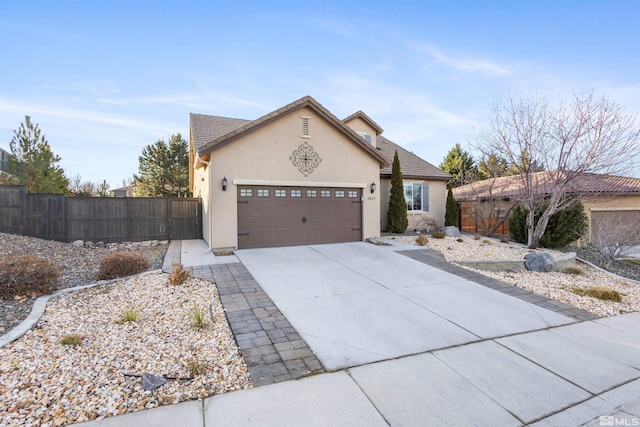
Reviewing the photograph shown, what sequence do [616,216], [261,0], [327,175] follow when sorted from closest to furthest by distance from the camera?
[261,0] → [327,175] → [616,216]

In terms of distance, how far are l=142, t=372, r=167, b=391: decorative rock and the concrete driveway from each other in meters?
1.72

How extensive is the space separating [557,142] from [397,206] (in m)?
6.34

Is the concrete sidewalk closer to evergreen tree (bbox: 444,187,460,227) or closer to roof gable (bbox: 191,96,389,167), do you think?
roof gable (bbox: 191,96,389,167)

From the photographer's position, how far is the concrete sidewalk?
109 inches

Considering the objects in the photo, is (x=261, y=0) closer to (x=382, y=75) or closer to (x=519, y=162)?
(x=382, y=75)

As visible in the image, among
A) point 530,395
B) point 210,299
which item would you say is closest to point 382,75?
point 210,299

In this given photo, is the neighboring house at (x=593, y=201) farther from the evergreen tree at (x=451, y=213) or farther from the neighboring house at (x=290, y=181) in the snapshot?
the neighboring house at (x=290, y=181)

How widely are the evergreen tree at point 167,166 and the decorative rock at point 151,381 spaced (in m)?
25.8

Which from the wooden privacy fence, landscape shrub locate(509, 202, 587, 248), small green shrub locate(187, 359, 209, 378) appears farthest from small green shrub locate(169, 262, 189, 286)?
landscape shrub locate(509, 202, 587, 248)

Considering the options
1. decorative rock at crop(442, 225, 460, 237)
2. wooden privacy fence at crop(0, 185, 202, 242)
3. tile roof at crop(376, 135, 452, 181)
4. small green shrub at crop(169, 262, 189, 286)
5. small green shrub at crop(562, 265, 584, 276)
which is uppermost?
tile roof at crop(376, 135, 452, 181)

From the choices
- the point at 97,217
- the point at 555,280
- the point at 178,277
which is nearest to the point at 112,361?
the point at 178,277

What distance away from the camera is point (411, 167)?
16.5 metres

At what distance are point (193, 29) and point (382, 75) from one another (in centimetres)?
699

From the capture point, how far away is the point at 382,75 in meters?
12.3
